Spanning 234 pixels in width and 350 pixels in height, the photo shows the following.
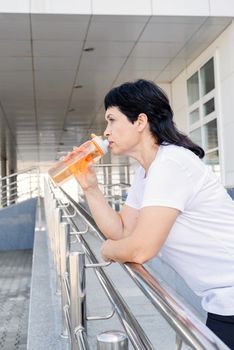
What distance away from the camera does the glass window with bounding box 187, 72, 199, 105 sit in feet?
31.6

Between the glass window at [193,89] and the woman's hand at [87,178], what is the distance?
26.6 feet

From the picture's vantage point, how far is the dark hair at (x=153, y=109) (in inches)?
60.8

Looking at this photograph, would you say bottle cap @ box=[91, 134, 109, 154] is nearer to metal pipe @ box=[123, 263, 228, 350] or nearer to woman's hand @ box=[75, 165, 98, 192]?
woman's hand @ box=[75, 165, 98, 192]

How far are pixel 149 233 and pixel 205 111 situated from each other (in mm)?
8019

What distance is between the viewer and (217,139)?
848 centimetres

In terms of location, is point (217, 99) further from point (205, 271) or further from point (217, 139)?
point (205, 271)

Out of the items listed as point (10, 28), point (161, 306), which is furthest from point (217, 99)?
point (161, 306)

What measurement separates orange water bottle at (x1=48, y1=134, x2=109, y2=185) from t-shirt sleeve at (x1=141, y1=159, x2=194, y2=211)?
32cm

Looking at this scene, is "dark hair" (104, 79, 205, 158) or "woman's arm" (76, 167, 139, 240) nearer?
"dark hair" (104, 79, 205, 158)

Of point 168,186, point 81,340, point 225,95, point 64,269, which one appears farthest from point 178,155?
point 225,95

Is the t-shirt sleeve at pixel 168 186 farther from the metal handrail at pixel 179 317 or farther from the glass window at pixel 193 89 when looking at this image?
the glass window at pixel 193 89

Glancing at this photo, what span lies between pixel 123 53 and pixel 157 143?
7581mm

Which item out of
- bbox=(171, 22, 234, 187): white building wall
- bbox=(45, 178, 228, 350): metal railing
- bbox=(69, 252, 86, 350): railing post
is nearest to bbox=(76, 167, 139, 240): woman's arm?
bbox=(45, 178, 228, 350): metal railing

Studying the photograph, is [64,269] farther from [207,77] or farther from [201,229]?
[207,77]
